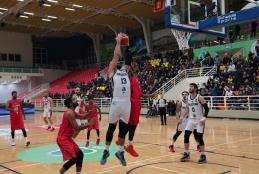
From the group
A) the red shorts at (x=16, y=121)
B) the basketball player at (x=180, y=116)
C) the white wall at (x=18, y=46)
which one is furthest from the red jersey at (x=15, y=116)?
the white wall at (x=18, y=46)

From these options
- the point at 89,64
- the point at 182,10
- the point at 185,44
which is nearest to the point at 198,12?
the point at 182,10

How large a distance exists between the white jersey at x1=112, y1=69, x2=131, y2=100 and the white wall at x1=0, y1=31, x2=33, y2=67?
4151 centimetres

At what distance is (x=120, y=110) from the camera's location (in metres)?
5.79

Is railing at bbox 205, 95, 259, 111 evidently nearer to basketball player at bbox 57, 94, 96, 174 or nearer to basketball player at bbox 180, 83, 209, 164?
basketball player at bbox 180, 83, 209, 164

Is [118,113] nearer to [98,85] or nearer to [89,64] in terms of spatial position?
[98,85]

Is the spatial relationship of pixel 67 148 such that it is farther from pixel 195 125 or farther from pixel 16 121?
pixel 16 121

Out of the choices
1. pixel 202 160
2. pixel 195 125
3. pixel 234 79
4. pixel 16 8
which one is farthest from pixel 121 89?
pixel 16 8

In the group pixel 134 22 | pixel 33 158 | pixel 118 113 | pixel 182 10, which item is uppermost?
pixel 134 22

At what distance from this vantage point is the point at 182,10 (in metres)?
11.9

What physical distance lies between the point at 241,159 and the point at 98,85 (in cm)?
2614

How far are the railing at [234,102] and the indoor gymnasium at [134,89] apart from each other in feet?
0.22

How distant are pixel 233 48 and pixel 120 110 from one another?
2125 centimetres

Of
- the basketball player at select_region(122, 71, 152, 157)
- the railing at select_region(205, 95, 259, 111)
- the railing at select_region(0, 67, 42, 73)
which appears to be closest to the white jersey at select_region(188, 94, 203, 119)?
the basketball player at select_region(122, 71, 152, 157)

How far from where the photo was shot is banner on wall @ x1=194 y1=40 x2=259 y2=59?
78.2 ft
